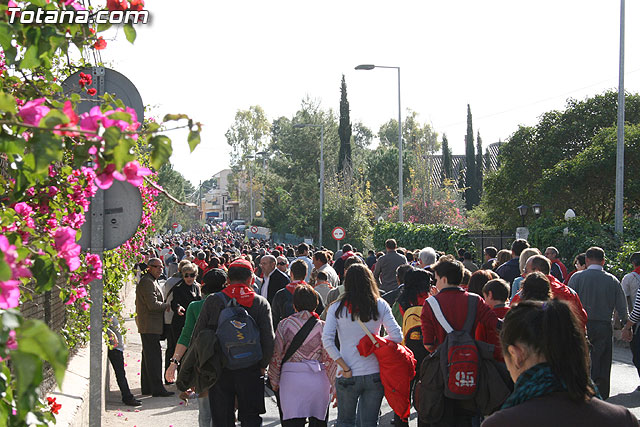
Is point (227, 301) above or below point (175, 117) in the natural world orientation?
below

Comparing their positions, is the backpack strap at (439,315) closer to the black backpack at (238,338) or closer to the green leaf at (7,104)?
the black backpack at (238,338)

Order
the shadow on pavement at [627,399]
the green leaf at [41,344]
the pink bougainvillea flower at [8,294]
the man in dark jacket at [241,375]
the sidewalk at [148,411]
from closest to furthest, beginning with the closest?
the green leaf at [41,344] < the pink bougainvillea flower at [8,294] < the man in dark jacket at [241,375] < the sidewalk at [148,411] < the shadow on pavement at [627,399]

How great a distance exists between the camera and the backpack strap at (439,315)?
5.88 meters

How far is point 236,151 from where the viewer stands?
283ft

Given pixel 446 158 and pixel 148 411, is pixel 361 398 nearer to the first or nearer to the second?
pixel 148 411

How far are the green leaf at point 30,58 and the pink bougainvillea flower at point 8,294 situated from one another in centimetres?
93

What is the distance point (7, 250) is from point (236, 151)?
85.3 meters

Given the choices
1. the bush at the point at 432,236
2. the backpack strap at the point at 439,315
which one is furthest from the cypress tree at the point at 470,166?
the backpack strap at the point at 439,315

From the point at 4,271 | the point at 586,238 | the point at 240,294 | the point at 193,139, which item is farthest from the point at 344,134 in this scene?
the point at 4,271

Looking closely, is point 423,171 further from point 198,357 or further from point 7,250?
point 7,250

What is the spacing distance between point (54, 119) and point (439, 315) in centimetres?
448

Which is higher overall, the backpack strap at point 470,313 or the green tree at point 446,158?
the green tree at point 446,158

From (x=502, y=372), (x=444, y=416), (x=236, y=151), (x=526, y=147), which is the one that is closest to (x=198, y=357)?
(x=444, y=416)

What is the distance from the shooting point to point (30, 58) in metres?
2.39
